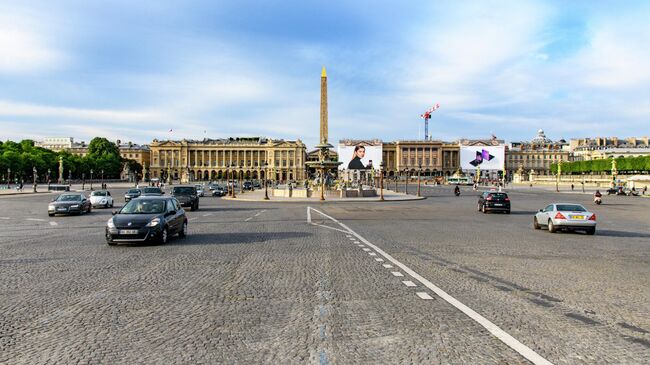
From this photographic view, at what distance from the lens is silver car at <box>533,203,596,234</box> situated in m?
21.3

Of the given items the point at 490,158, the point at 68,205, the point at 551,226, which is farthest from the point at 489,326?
the point at 490,158

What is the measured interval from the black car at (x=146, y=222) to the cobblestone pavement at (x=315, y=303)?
0.43 m

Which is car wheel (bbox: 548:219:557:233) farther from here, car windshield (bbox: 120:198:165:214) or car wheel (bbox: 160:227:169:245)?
car windshield (bbox: 120:198:165:214)

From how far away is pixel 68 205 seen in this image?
31547mm

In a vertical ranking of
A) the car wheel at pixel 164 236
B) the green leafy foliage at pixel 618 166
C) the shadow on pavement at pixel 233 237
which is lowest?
the shadow on pavement at pixel 233 237

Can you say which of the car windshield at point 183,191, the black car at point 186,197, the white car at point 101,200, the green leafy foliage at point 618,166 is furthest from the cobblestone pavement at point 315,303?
the green leafy foliage at point 618,166

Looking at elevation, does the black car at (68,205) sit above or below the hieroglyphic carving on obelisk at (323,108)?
below

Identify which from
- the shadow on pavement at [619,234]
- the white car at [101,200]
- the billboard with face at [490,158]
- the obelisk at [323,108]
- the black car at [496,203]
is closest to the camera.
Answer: the shadow on pavement at [619,234]

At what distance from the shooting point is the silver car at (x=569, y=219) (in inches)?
837

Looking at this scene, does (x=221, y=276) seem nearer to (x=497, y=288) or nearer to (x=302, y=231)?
(x=497, y=288)

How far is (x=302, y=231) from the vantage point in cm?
2119

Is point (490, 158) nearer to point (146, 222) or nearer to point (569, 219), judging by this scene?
point (569, 219)

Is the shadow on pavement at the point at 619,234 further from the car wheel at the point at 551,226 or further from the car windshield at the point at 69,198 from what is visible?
the car windshield at the point at 69,198

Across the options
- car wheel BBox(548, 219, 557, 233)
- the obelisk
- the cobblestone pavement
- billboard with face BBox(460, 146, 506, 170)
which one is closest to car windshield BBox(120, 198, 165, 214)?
the cobblestone pavement
